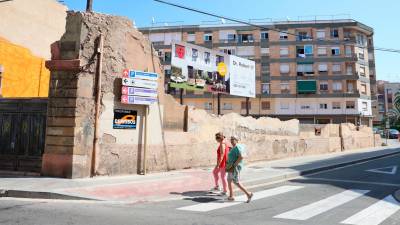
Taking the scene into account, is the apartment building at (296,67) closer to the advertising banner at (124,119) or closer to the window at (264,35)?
the window at (264,35)

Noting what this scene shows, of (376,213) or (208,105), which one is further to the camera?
(208,105)

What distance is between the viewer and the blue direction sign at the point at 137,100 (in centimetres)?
1167

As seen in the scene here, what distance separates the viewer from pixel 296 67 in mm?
59781

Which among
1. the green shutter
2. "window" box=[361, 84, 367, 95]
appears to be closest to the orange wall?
the green shutter

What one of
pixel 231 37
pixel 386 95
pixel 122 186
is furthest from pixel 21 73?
pixel 386 95

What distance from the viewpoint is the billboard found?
1873 centimetres

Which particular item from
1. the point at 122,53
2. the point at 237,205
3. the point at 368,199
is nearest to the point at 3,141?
the point at 122,53

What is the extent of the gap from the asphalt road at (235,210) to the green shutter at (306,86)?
1982 inches

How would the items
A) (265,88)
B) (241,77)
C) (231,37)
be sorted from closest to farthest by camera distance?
(241,77), (265,88), (231,37)

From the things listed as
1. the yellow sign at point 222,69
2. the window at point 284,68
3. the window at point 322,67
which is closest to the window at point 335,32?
the window at point 322,67

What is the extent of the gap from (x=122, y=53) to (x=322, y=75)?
52.6 meters

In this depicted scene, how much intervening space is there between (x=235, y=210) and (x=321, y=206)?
1.95m

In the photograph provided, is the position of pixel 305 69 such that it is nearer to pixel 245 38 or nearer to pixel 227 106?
pixel 245 38

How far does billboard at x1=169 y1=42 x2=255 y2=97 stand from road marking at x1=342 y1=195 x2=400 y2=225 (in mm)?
12049
